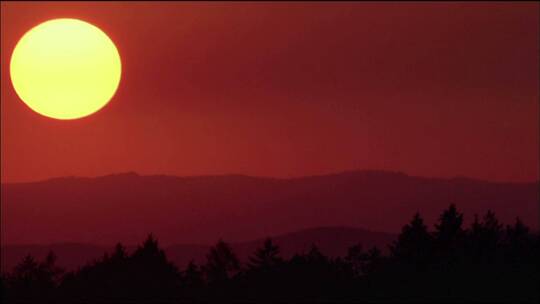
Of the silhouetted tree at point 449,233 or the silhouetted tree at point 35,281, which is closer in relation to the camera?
the silhouetted tree at point 35,281

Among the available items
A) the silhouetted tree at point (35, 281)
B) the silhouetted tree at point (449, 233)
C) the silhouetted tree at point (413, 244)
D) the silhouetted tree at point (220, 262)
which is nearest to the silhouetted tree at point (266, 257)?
the silhouetted tree at point (220, 262)

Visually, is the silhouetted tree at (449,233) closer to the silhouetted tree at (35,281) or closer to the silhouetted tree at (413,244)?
the silhouetted tree at (413,244)

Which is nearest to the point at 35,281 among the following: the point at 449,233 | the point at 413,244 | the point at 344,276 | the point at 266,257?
the point at 266,257

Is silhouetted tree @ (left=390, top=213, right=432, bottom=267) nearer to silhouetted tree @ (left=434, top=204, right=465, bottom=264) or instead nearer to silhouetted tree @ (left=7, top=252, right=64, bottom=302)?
silhouetted tree @ (left=434, top=204, right=465, bottom=264)

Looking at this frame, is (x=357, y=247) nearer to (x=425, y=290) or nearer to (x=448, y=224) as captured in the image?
(x=448, y=224)

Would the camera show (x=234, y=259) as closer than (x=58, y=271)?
Yes

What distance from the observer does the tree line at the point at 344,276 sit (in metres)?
43.4

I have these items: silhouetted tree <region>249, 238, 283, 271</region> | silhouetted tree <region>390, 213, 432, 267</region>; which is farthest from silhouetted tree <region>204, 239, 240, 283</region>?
silhouetted tree <region>390, 213, 432, 267</region>

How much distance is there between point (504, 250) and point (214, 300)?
18.6 m

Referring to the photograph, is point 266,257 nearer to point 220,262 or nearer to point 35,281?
point 220,262

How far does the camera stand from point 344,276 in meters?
52.1

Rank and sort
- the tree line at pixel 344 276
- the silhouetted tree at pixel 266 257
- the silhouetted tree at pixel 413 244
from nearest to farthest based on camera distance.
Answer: the tree line at pixel 344 276 < the silhouetted tree at pixel 413 244 < the silhouetted tree at pixel 266 257

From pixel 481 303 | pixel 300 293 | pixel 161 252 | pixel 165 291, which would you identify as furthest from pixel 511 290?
pixel 161 252

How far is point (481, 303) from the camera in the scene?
3922 cm
